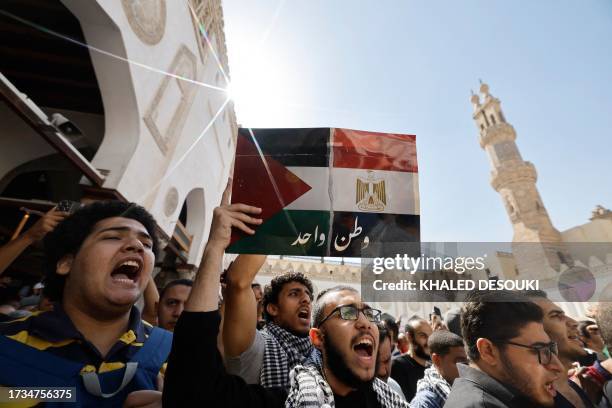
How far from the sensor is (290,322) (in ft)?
8.71

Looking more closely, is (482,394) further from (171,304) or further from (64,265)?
(171,304)

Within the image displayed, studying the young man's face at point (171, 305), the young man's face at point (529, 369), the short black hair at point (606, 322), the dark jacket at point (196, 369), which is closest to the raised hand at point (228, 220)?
the dark jacket at point (196, 369)

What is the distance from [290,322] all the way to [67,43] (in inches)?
335

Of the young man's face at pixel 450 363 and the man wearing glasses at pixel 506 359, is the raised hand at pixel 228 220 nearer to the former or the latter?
the man wearing glasses at pixel 506 359

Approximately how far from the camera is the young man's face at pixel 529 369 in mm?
1628

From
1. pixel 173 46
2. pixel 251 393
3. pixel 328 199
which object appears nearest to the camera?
pixel 251 393

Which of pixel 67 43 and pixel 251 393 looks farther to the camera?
pixel 67 43

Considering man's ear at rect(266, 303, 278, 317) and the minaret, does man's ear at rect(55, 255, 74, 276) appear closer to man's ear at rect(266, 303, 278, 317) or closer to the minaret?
man's ear at rect(266, 303, 278, 317)

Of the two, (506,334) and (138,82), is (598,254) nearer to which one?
(506,334)

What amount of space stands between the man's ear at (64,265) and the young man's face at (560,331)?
3128 millimetres

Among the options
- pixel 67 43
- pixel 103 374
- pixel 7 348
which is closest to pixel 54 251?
pixel 7 348

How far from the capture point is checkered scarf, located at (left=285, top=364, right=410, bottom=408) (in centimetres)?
156

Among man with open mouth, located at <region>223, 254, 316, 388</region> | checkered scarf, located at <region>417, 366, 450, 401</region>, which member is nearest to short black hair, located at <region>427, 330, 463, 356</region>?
checkered scarf, located at <region>417, 366, 450, 401</region>

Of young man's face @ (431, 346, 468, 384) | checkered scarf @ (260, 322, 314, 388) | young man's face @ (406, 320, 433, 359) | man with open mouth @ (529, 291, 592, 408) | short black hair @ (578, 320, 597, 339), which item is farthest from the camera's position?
young man's face @ (406, 320, 433, 359)
